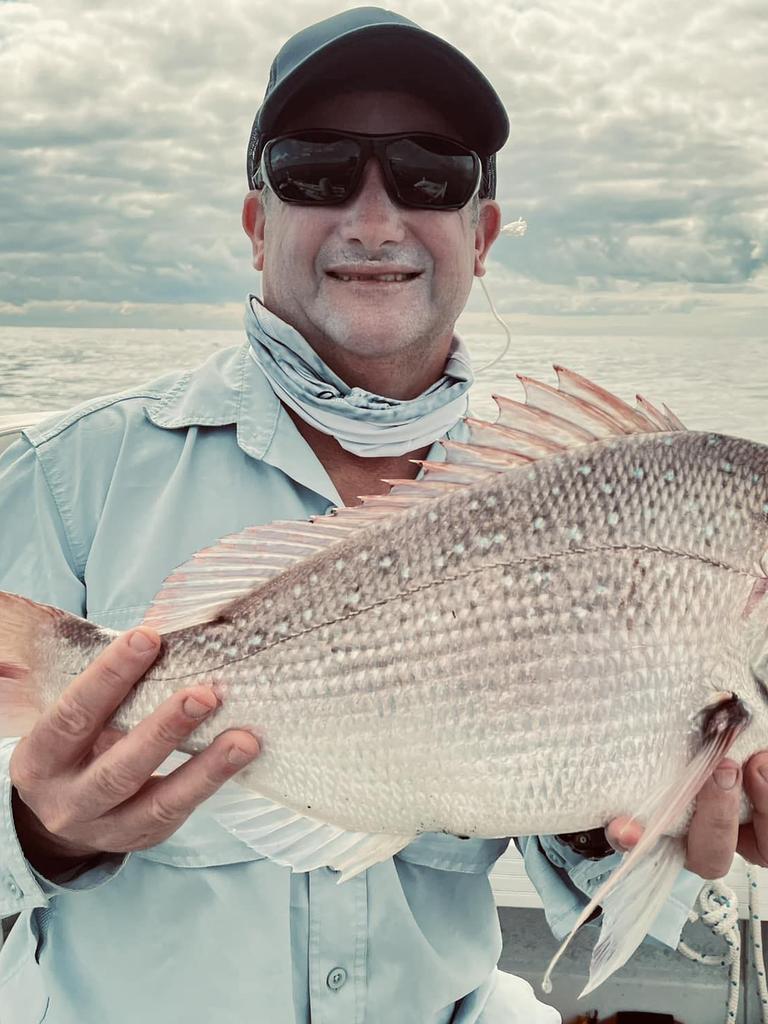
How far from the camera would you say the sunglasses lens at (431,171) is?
2.03 metres

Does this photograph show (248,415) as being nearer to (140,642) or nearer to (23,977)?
(140,642)

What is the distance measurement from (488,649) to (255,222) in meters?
1.49

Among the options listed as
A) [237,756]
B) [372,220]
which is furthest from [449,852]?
[372,220]

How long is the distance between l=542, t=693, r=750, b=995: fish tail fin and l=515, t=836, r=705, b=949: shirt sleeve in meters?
0.44

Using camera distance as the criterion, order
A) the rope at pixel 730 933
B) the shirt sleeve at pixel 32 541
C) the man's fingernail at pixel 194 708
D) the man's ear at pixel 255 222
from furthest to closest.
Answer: the rope at pixel 730 933, the man's ear at pixel 255 222, the shirt sleeve at pixel 32 541, the man's fingernail at pixel 194 708

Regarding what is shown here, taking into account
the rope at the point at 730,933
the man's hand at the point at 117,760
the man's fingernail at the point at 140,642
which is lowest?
the rope at the point at 730,933

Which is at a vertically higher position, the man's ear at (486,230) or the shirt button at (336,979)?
the man's ear at (486,230)

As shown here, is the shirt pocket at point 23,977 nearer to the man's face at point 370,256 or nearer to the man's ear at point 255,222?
the man's face at point 370,256

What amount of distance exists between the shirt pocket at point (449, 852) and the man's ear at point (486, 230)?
4.50ft

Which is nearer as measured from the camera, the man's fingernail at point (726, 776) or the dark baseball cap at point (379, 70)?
the man's fingernail at point (726, 776)

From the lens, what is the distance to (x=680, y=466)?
140 centimetres

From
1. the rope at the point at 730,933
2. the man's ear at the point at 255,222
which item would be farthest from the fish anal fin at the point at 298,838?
the rope at the point at 730,933

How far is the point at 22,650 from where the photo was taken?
137cm

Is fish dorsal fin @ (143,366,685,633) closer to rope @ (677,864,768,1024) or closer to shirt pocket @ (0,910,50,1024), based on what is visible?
shirt pocket @ (0,910,50,1024)
